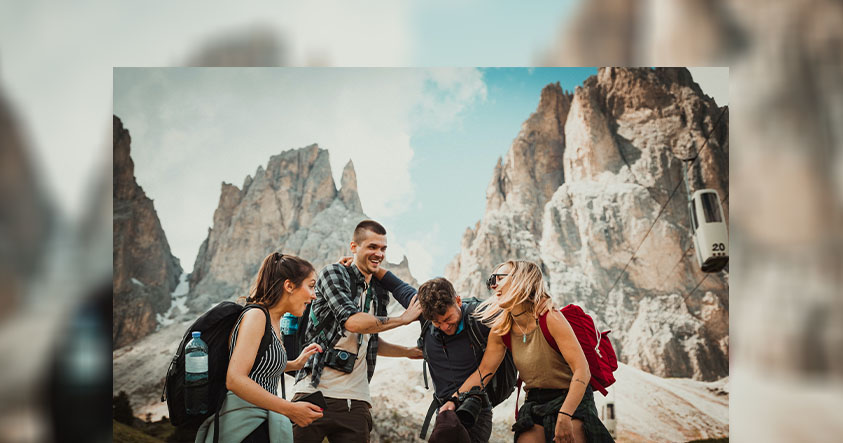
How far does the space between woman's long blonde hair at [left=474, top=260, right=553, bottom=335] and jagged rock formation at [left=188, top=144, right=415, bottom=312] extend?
273cm

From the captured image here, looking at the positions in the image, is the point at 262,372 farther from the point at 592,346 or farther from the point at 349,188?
the point at 349,188

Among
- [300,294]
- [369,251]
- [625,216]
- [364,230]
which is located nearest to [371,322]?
[369,251]

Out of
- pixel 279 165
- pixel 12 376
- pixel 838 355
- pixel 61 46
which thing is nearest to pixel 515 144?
pixel 279 165

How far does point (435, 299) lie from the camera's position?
175 inches

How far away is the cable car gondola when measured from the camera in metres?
6.75

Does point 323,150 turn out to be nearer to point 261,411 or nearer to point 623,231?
point 623,231

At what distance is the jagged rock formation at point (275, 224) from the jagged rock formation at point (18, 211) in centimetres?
144

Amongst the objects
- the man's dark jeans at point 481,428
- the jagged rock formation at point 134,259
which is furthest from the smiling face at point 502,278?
the jagged rock formation at point 134,259

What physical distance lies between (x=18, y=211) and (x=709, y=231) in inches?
264

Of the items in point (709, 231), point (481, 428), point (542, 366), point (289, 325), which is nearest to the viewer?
point (542, 366)

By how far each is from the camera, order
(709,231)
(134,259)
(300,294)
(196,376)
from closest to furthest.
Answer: (196,376) < (300,294) < (134,259) < (709,231)

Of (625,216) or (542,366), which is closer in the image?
(542,366)

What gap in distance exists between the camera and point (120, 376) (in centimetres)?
653

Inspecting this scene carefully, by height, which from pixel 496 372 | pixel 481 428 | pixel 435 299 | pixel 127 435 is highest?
pixel 435 299
